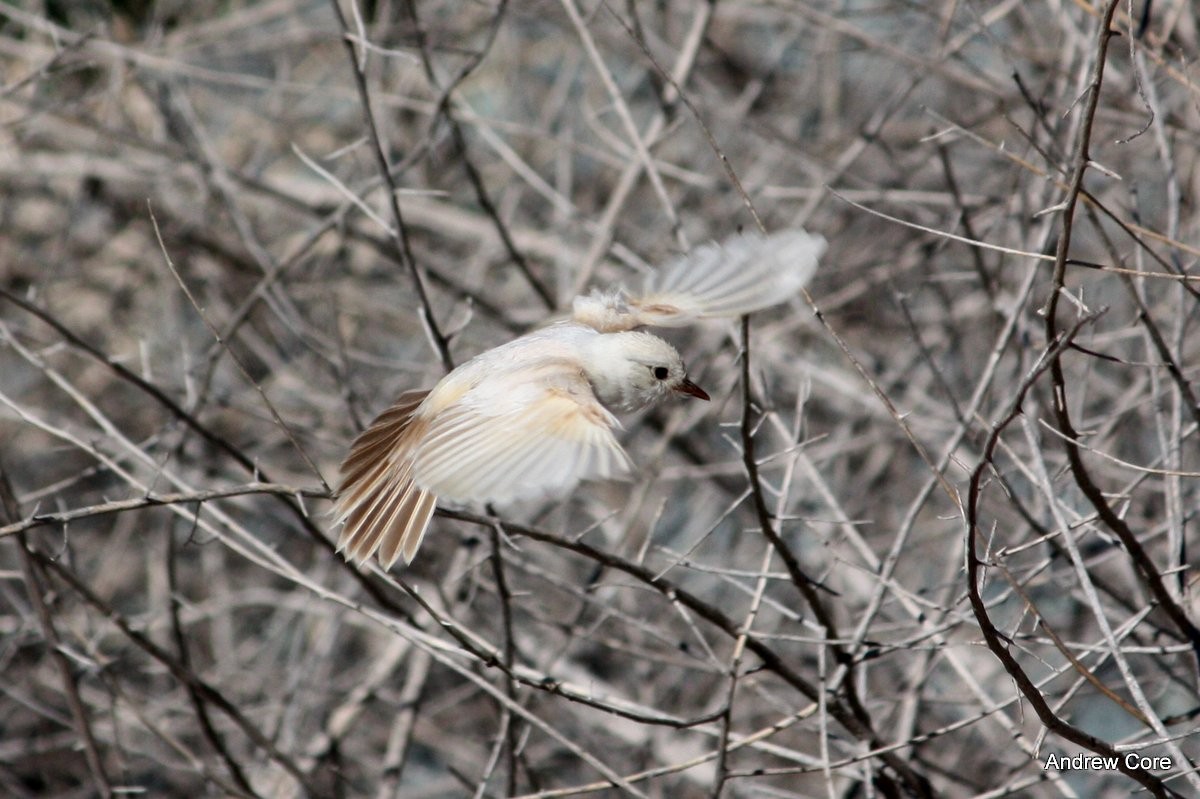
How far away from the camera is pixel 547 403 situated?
296cm

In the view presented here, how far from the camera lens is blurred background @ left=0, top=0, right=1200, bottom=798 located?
10.4 feet

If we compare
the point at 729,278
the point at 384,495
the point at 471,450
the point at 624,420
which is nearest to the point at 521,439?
the point at 471,450

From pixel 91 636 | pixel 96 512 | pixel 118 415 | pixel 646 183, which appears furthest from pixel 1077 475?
pixel 118 415

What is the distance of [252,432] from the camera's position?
6125mm

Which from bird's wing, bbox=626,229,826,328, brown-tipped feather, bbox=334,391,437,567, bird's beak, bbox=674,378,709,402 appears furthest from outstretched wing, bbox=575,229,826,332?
brown-tipped feather, bbox=334,391,437,567

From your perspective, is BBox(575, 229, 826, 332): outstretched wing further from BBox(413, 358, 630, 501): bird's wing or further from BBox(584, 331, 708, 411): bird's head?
→ BBox(413, 358, 630, 501): bird's wing

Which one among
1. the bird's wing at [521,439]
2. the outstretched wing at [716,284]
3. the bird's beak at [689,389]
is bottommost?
the bird's wing at [521,439]

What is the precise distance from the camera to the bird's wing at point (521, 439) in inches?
98.3

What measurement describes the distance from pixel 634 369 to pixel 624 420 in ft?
5.84

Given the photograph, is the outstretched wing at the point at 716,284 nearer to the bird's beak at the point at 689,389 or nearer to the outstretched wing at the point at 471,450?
the bird's beak at the point at 689,389

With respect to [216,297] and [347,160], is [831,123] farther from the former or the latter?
[216,297]

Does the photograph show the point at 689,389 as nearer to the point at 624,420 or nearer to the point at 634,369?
the point at 634,369

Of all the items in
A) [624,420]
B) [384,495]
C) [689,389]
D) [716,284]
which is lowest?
[384,495]

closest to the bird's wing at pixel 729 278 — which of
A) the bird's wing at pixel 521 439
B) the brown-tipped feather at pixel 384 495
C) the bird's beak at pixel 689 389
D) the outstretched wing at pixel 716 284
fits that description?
the outstretched wing at pixel 716 284
